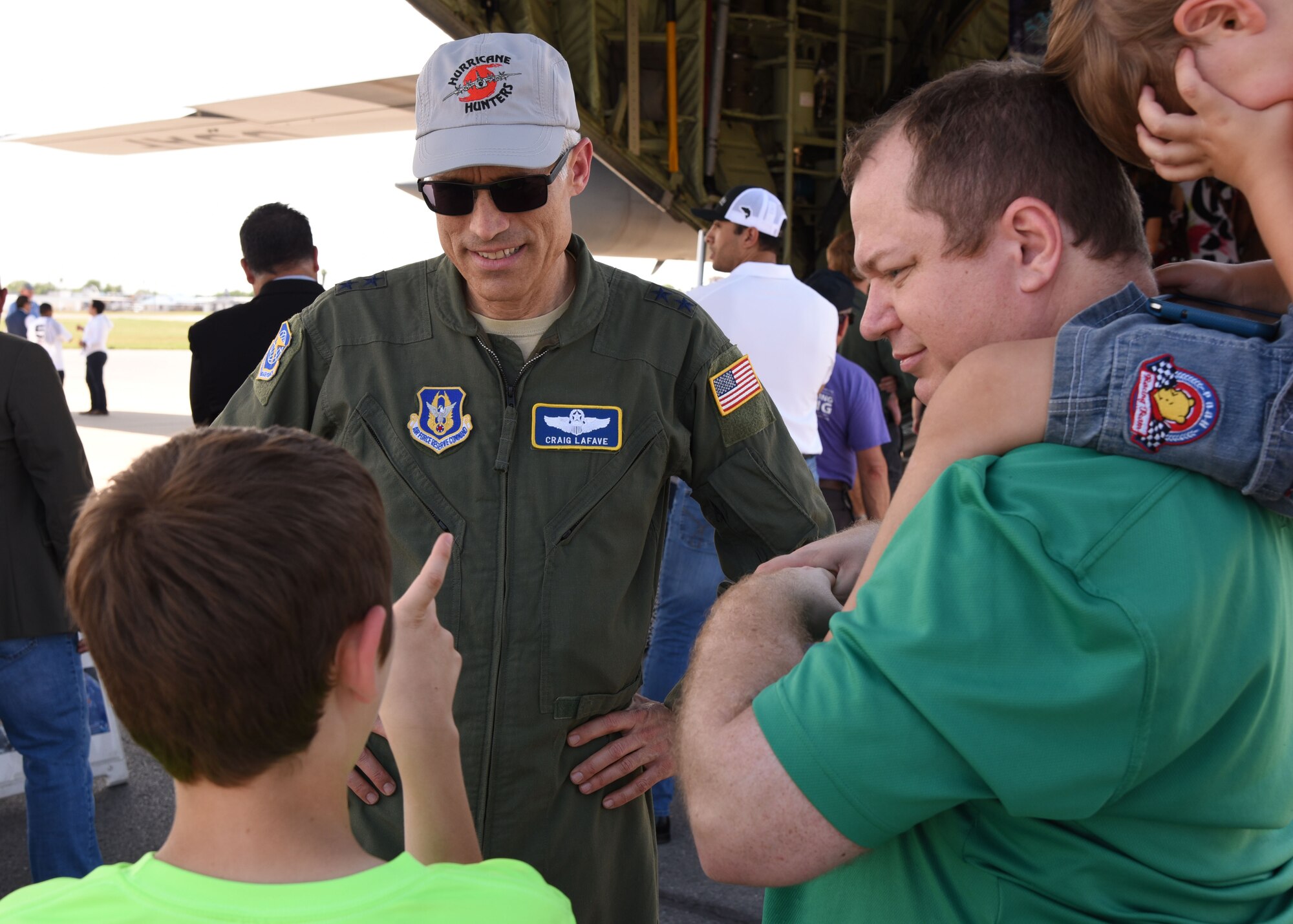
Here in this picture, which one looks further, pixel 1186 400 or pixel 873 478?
pixel 873 478

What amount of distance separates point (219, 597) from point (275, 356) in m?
1.14

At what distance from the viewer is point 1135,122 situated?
3.29 feet

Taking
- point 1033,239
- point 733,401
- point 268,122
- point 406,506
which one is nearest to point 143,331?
point 268,122

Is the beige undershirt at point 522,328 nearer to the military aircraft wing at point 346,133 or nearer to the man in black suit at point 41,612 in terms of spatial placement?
the man in black suit at point 41,612

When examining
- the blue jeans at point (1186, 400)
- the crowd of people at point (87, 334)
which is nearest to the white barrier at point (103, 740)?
the blue jeans at point (1186, 400)

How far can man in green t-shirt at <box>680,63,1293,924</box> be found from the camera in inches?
34.3

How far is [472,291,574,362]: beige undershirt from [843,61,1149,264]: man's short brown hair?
3.22 ft

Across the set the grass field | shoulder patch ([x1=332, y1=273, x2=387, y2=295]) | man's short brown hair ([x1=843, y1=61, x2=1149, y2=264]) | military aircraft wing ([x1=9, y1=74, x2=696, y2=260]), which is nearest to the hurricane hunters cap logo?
shoulder patch ([x1=332, y1=273, x2=387, y2=295])

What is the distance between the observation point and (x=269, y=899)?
899 mm

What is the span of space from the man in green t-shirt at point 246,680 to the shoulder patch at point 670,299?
42.3 inches

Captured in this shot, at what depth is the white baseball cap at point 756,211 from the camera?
4.61 metres

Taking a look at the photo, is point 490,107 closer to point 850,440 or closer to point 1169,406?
point 1169,406

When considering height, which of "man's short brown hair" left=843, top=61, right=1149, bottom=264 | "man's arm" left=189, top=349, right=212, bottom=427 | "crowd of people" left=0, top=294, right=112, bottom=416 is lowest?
"crowd of people" left=0, top=294, right=112, bottom=416

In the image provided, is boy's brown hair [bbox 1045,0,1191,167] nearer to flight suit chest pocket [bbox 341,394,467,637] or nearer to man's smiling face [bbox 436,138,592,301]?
man's smiling face [bbox 436,138,592,301]
